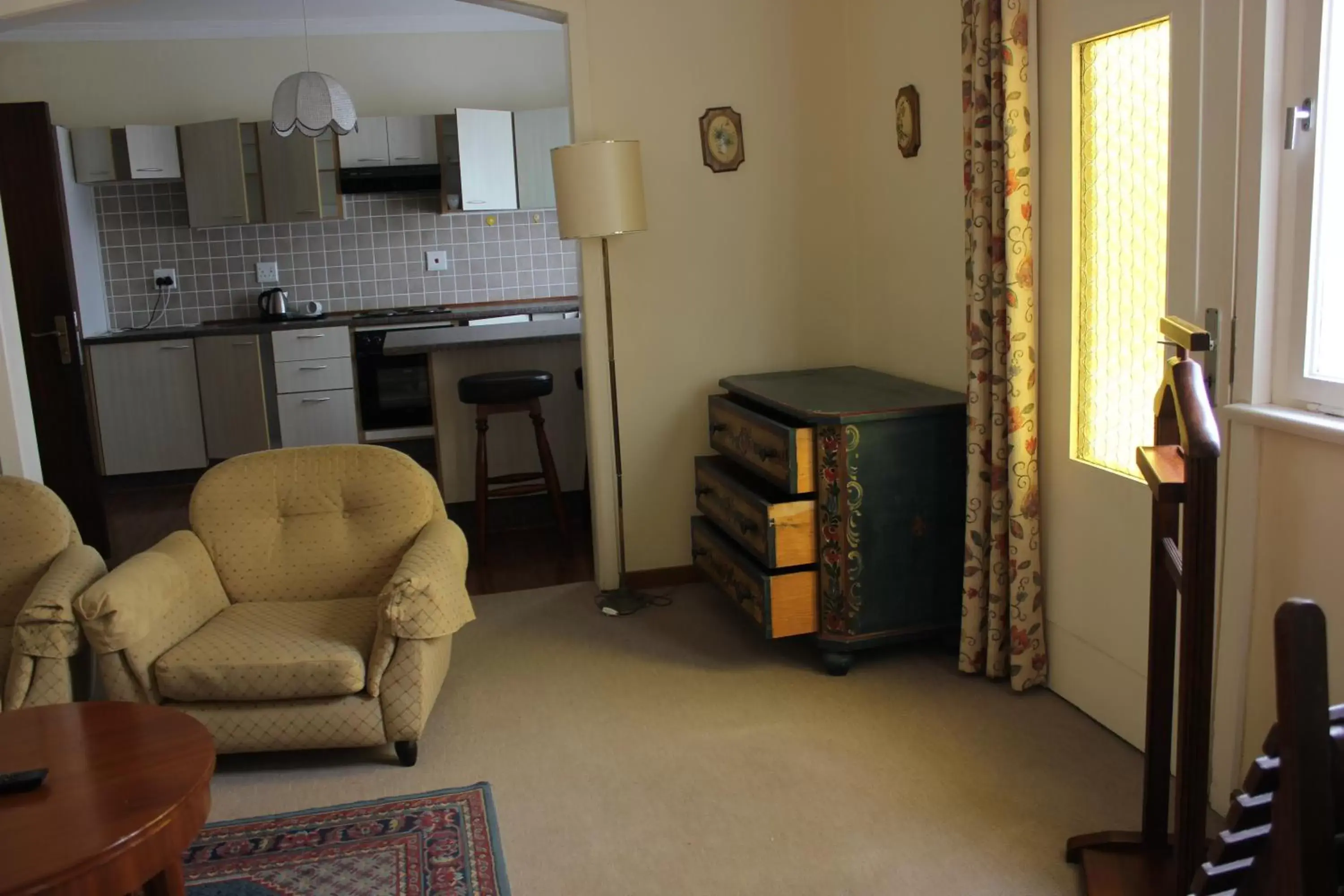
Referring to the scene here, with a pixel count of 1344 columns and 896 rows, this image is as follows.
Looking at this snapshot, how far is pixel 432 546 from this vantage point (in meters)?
3.23

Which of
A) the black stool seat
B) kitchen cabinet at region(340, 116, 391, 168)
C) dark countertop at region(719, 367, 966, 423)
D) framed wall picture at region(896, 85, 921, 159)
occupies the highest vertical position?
kitchen cabinet at region(340, 116, 391, 168)

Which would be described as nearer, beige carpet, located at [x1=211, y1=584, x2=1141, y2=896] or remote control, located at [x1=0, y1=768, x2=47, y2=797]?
remote control, located at [x1=0, y1=768, x2=47, y2=797]

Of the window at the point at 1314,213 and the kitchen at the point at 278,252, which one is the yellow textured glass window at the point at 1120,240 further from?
the kitchen at the point at 278,252

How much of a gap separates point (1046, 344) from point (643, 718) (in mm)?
1515

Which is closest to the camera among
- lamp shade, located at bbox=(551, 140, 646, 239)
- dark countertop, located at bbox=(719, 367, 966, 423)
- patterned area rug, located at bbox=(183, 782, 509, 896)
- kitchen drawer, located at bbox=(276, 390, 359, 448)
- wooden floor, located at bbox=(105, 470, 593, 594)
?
patterned area rug, located at bbox=(183, 782, 509, 896)

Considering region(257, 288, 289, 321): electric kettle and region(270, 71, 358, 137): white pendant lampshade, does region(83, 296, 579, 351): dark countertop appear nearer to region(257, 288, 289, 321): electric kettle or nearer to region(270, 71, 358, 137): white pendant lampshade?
region(257, 288, 289, 321): electric kettle

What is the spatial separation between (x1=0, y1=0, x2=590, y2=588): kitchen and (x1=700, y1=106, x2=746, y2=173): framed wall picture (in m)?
2.30

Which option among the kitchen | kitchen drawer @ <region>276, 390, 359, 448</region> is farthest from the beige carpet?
kitchen drawer @ <region>276, 390, 359, 448</region>

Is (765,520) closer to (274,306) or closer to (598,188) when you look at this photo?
(598,188)

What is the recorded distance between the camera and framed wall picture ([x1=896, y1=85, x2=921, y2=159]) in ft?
12.4

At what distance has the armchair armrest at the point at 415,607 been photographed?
2.96 meters

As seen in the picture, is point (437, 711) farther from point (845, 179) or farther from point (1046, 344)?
point (845, 179)

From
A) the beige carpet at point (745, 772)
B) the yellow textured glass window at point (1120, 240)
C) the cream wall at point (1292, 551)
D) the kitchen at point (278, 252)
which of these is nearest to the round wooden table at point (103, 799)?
the beige carpet at point (745, 772)

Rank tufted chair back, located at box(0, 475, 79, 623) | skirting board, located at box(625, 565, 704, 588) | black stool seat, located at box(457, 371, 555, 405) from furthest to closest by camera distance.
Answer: black stool seat, located at box(457, 371, 555, 405) < skirting board, located at box(625, 565, 704, 588) < tufted chair back, located at box(0, 475, 79, 623)
